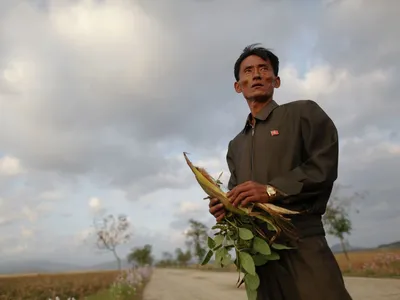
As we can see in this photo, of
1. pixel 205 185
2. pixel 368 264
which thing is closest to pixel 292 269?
pixel 205 185

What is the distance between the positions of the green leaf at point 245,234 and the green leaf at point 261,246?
0.05 metres

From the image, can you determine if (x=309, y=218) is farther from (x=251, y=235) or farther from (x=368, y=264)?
(x=368, y=264)

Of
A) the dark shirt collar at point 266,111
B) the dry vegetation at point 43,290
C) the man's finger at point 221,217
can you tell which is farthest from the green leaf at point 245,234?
the dry vegetation at point 43,290

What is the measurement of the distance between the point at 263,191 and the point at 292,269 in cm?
46

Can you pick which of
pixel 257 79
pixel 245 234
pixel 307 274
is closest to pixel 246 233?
pixel 245 234

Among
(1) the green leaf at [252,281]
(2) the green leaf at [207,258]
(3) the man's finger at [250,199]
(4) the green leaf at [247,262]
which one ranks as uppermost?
(3) the man's finger at [250,199]

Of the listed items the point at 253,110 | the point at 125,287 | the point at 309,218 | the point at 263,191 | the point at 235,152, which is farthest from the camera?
the point at 125,287

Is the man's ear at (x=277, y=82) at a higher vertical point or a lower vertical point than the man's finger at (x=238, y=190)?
higher

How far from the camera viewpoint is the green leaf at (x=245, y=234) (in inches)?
81.6

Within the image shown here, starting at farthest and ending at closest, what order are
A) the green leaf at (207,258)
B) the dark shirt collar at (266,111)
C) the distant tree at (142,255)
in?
1. the distant tree at (142,255)
2. the dark shirt collar at (266,111)
3. the green leaf at (207,258)

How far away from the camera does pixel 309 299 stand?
78.3 inches

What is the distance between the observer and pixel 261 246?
2.07 metres

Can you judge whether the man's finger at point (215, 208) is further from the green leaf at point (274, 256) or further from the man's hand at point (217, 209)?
the green leaf at point (274, 256)

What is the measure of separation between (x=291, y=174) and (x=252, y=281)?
1.94 ft
